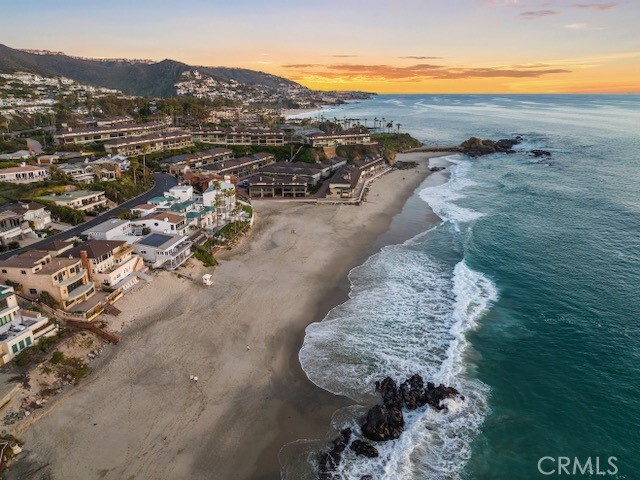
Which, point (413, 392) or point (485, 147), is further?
point (485, 147)

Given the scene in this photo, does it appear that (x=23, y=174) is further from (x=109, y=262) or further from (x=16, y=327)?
(x=16, y=327)

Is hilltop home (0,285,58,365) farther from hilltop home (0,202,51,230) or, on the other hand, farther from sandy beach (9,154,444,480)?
hilltop home (0,202,51,230)

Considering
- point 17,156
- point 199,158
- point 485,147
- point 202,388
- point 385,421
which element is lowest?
point 202,388

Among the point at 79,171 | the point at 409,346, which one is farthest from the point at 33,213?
the point at 409,346

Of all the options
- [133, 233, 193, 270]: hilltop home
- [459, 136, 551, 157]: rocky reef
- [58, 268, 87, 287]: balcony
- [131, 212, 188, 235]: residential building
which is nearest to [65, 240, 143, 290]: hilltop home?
[58, 268, 87, 287]: balcony

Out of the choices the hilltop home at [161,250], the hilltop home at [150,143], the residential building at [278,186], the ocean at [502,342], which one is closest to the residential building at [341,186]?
the residential building at [278,186]

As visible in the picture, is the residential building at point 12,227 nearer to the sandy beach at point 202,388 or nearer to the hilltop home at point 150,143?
the sandy beach at point 202,388
